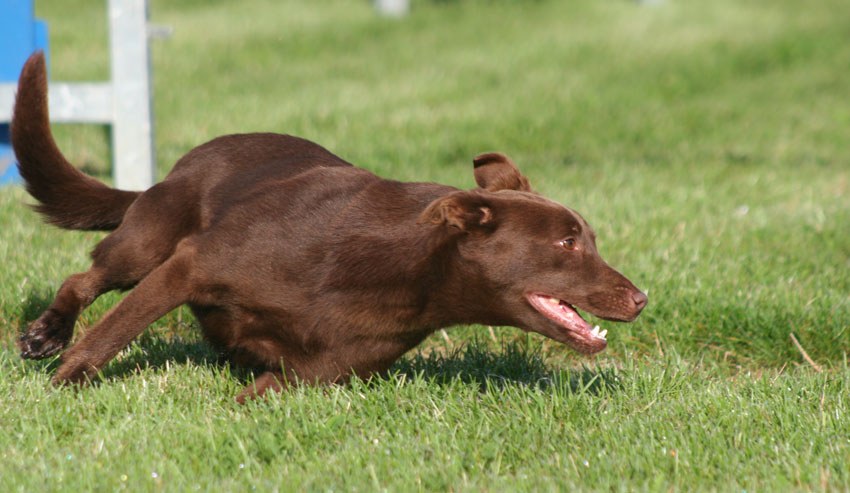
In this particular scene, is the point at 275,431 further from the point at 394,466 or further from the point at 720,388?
the point at 720,388

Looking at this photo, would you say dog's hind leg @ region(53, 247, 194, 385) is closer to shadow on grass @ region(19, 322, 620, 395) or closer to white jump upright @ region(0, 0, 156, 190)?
shadow on grass @ region(19, 322, 620, 395)

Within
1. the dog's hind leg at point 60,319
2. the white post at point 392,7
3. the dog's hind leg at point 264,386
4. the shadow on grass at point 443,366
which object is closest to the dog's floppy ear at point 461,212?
the shadow on grass at point 443,366

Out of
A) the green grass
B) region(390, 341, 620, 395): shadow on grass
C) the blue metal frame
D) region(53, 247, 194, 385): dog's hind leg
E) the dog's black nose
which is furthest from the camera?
the blue metal frame

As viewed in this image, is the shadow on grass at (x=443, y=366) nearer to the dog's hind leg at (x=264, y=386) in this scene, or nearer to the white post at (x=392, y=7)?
the dog's hind leg at (x=264, y=386)

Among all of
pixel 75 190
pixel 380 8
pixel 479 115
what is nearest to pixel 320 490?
pixel 75 190

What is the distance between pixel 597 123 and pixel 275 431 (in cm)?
678

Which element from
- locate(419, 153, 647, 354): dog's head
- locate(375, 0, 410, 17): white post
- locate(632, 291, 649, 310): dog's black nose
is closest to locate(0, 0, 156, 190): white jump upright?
locate(419, 153, 647, 354): dog's head

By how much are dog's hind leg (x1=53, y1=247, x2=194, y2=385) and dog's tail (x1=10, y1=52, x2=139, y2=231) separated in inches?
29.2

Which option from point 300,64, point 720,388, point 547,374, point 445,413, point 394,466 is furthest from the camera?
point 300,64

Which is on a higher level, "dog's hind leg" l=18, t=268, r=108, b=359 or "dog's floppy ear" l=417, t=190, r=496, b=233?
"dog's floppy ear" l=417, t=190, r=496, b=233

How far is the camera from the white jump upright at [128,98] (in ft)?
18.8

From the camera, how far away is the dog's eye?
3061 mm

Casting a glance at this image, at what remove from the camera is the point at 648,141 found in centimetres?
895

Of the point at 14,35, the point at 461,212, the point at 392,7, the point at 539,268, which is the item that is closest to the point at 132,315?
the point at 461,212
